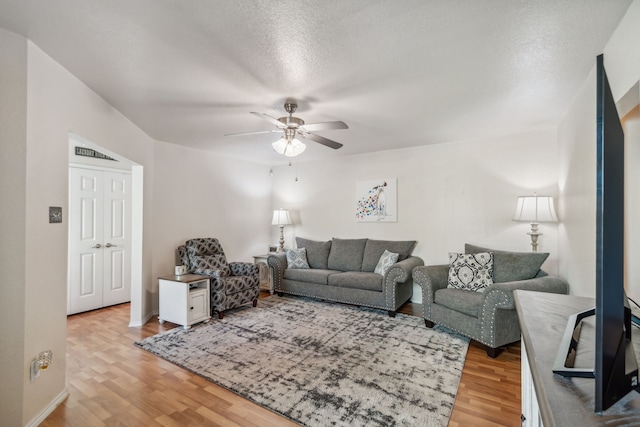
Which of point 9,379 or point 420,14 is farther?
point 9,379

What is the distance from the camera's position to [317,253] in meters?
5.09

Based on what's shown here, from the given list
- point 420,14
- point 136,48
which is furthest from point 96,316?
point 420,14

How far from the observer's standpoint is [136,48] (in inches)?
75.4

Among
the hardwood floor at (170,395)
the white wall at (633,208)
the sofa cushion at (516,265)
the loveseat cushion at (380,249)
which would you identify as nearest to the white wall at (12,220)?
the hardwood floor at (170,395)

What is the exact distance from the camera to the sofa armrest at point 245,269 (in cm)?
435

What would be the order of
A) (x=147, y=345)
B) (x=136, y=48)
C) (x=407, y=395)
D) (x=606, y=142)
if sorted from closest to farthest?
(x=606, y=142)
(x=136, y=48)
(x=407, y=395)
(x=147, y=345)

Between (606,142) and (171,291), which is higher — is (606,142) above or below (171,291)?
above

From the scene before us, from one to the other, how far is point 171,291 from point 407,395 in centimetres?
285

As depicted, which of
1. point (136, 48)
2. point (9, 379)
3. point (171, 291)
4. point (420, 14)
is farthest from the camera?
point (171, 291)

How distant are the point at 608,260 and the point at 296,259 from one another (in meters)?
4.50

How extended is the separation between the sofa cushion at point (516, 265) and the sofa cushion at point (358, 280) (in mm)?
1392

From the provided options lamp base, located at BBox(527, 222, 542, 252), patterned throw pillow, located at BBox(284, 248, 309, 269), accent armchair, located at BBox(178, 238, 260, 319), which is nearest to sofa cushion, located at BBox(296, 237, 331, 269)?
patterned throw pillow, located at BBox(284, 248, 309, 269)

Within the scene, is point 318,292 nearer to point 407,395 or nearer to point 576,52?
point 407,395

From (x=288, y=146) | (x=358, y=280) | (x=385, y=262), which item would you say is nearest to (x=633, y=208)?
(x=288, y=146)
